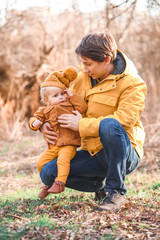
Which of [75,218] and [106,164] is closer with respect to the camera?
[75,218]

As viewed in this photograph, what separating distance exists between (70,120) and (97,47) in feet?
2.43

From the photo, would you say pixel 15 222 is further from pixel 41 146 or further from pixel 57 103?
pixel 41 146

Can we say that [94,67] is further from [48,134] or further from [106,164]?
[106,164]

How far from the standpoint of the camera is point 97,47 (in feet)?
9.38

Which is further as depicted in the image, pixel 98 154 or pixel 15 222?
pixel 98 154

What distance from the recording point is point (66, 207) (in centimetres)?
292

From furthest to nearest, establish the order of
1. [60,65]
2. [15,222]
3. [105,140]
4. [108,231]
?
[60,65], [105,140], [15,222], [108,231]

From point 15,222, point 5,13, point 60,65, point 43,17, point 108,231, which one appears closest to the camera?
point 108,231

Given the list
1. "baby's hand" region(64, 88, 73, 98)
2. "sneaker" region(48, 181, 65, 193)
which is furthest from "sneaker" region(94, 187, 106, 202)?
"baby's hand" region(64, 88, 73, 98)

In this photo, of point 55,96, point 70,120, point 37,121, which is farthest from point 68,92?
point 37,121

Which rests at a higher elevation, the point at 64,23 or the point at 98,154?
the point at 64,23

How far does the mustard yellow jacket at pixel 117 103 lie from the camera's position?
9.36 ft

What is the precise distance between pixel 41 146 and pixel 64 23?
13.3ft

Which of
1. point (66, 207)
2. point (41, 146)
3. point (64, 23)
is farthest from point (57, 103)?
point (64, 23)
